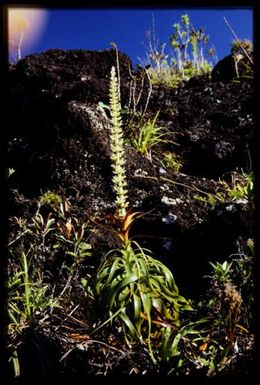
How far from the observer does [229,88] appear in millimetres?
5250

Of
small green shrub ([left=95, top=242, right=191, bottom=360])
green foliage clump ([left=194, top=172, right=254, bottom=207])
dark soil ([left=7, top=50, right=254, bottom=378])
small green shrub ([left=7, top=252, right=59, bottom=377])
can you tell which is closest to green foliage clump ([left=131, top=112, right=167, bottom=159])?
dark soil ([left=7, top=50, right=254, bottom=378])

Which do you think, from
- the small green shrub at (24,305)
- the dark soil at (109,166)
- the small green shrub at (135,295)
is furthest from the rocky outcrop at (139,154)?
the small green shrub at (24,305)

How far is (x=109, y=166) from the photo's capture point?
3.73m

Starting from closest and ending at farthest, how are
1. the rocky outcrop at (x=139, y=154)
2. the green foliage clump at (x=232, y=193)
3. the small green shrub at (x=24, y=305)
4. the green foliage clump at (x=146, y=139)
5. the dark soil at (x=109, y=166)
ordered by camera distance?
the small green shrub at (x=24, y=305), the dark soil at (x=109, y=166), the rocky outcrop at (x=139, y=154), the green foliage clump at (x=232, y=193), the green foliage clump at (x=146, y=139)

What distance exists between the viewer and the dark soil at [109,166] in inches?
116

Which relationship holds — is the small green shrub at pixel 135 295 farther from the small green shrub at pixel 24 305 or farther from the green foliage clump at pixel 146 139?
the green foliage clump at pixel 146 139

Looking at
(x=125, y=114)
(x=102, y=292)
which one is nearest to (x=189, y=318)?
(x=102, y=292)

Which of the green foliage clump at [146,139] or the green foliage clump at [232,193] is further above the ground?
the green foliage clump at [146,139]

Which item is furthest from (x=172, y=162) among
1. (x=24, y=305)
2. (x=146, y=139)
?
(x=24, y=305)

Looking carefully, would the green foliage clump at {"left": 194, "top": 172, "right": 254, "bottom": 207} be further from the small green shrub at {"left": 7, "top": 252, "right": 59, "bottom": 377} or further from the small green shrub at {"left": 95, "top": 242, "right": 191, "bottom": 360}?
the small green shrub at {"left": 7, "top": 252, "right": 59, "bottom": 377}

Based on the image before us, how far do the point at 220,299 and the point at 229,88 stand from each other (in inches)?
126

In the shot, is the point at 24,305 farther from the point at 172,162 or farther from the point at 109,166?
the point at 172,162

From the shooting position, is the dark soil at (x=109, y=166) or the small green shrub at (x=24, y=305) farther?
the dark soil at (x=109, y=166)

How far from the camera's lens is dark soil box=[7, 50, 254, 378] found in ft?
9.71
